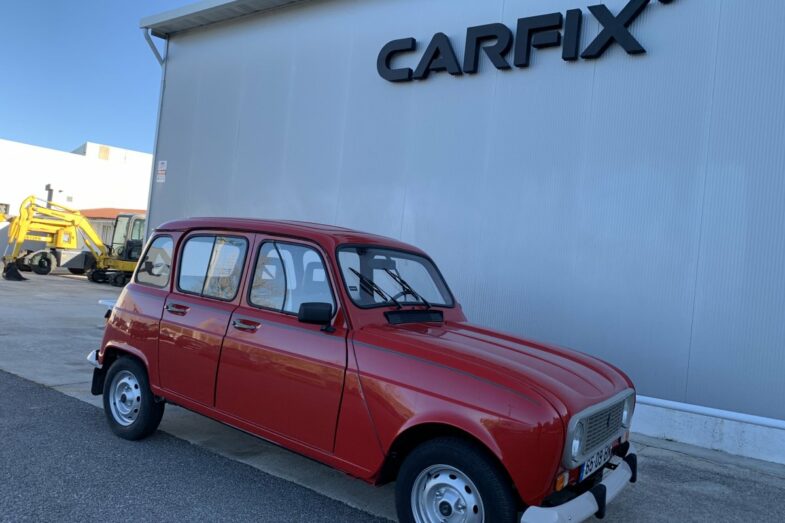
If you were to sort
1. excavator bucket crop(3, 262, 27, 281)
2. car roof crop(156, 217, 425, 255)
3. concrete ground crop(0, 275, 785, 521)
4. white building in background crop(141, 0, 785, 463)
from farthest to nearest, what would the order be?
excavator bucket crop(3, 262, 27, 281), white building in background crop(141, 0, 785, 463), concrete ground crop(0, 275, 785, 521), car roof crop(156, 217, 425, 255)

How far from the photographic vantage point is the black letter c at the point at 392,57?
8.73m

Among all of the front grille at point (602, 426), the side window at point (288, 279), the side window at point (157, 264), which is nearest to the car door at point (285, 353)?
the side window at point (288, 279)

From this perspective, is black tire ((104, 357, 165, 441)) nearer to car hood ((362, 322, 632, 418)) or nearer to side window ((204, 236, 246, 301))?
side window ((204, 236, 246, 301))

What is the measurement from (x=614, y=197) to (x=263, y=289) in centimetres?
458

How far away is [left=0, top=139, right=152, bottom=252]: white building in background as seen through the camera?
3622 centimetres

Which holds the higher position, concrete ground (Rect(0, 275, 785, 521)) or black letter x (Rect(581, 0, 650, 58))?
black letter x (Rect(581, 0, 650, 58))

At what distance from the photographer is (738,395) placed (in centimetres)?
608

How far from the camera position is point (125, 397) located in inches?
194

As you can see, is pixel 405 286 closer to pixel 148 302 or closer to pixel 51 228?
pixel 148 302

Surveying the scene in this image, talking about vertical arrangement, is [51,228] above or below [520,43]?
below

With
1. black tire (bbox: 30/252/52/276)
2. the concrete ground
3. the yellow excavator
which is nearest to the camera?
the concrete ground

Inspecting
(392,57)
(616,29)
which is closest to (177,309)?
(616,29)

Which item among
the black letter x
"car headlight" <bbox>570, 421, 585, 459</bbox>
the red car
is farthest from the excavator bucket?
"car headlight" <bbox>570, 421, 585, 459</bbox>

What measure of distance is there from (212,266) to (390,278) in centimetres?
140
